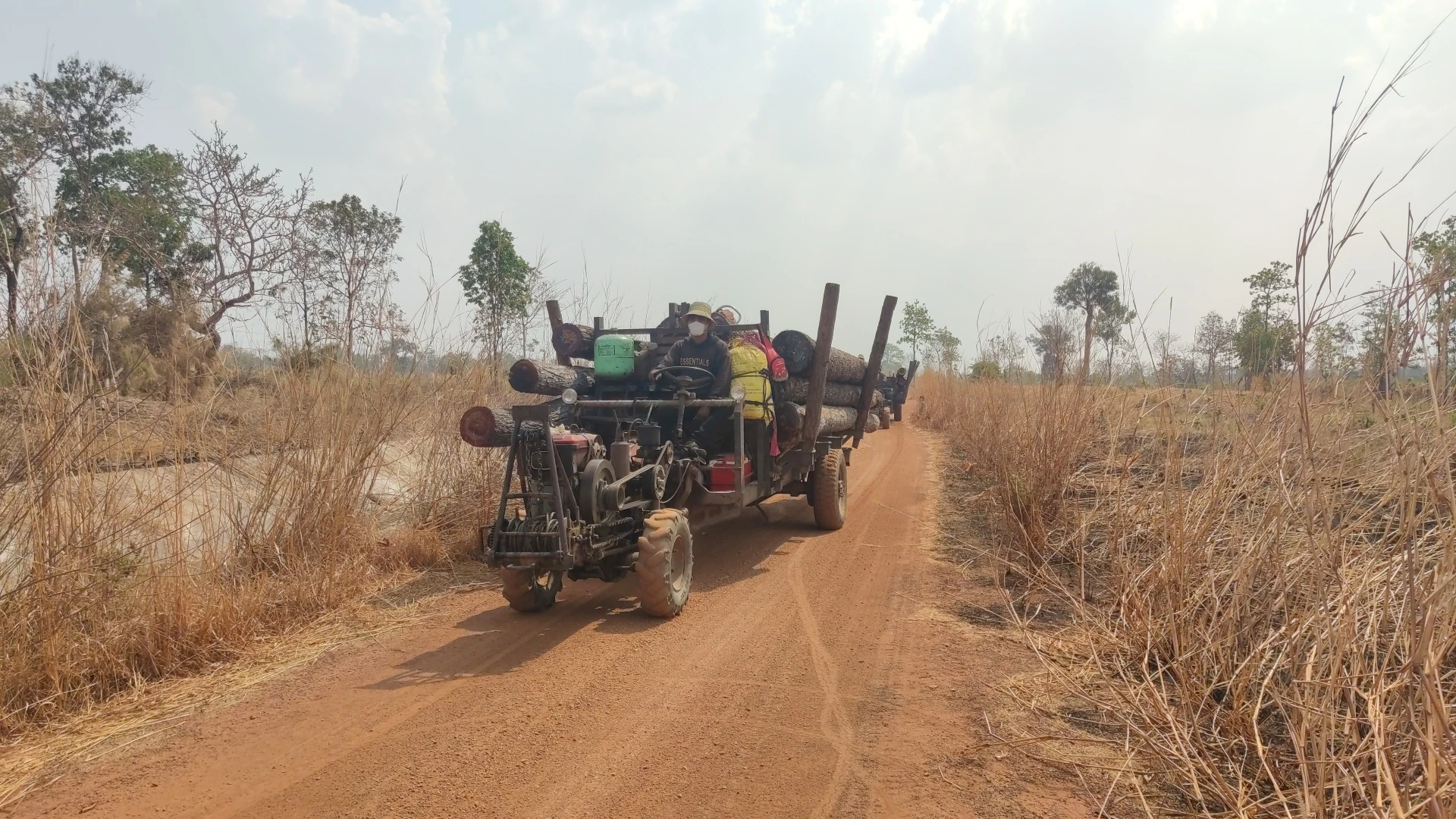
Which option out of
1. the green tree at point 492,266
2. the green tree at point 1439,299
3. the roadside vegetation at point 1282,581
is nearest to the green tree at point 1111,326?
the roadside vegetation at point 1282,581

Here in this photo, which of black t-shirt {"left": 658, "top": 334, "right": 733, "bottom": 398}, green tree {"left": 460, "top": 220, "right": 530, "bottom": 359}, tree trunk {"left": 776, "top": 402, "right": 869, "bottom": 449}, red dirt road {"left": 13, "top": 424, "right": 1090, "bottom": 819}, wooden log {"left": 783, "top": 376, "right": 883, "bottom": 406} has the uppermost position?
green tree {"left": 460, "top": 220, "right": 530, "bottom": 359}

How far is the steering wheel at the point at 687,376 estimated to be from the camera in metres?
7.74

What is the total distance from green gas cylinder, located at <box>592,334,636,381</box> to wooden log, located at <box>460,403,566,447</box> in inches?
81.6

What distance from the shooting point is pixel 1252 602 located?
150 inches

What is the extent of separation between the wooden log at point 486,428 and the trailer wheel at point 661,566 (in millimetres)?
1306

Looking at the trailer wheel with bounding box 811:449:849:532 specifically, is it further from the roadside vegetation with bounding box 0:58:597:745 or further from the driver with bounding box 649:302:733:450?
the roadside vegetation with bounding box 0:58:597:745

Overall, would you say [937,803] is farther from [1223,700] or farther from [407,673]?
[407,673]

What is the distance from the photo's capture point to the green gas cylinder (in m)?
7.95

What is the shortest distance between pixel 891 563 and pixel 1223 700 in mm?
4300

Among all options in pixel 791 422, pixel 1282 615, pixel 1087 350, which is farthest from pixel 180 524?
pixel 1087 350

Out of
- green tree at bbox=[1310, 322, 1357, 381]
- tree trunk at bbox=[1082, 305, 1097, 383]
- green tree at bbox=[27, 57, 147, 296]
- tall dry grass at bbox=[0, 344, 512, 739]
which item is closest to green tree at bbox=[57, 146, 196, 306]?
green tree at bbox=[27, 57, 147, 296]

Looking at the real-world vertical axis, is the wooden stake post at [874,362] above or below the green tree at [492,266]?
below

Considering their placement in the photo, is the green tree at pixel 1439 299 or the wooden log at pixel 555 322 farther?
the wooden log at pixel 555 322

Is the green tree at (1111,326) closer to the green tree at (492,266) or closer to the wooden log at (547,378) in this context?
the wooden log at (547,378)
